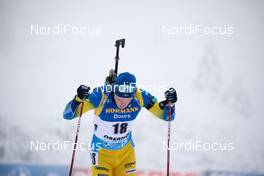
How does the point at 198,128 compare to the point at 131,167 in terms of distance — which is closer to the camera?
the point at 131,167

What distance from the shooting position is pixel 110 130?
4.57 meters

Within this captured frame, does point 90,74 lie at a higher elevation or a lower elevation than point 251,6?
lower

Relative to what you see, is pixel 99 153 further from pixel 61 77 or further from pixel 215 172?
pixel 61 77

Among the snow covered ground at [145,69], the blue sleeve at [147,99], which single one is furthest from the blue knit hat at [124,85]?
the snow covered ground at [145,69]

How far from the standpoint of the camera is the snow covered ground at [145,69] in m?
10.4

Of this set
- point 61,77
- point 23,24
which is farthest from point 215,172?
point 23,24

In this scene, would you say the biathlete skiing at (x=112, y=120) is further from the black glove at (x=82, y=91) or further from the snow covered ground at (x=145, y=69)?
the snow covered ground at (x=145, y=69)

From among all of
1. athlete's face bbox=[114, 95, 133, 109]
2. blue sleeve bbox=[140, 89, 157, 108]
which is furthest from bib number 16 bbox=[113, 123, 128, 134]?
blue sleeve bbox=[140, 89, 157, 108]

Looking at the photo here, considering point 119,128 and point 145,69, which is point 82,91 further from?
point 145,69

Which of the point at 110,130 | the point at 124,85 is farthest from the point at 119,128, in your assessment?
the point at 124,85

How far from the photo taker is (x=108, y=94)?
4.50 metres

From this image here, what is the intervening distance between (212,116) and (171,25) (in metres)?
2.48

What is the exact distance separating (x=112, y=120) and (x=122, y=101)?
0.79 ft

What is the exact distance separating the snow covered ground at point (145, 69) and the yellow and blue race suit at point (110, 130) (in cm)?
533
